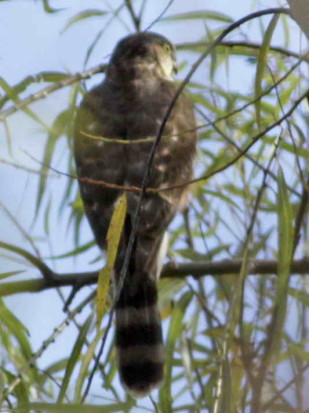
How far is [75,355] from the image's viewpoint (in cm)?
280

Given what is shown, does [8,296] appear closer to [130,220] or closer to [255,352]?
[130,220]

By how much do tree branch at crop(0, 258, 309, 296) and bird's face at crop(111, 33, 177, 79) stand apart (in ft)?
4.35

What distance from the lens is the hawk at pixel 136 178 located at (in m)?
3.43

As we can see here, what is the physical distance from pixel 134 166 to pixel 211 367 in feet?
3.07

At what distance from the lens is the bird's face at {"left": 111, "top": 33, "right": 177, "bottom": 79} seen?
4.64 m

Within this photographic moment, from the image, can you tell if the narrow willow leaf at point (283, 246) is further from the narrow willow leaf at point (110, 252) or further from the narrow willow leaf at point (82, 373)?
the narrow willow leaf at point (82, 373)

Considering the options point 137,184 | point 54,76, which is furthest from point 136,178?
point 54,76

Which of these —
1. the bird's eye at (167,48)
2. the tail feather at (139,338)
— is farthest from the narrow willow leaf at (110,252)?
the bird's eye at (167,48)

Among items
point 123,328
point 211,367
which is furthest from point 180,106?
point 211,367

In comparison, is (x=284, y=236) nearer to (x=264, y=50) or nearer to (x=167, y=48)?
(x=264, y=50)

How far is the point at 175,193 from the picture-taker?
12.2 feet

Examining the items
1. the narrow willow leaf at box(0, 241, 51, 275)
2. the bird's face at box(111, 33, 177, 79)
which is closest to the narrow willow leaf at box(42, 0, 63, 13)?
the narrow willow leaf at box(0, 241, 51, 275)

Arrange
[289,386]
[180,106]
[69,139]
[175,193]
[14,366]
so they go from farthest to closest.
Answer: [180,106] < [175,193] < [69,139] < [14,366] < [289,386]

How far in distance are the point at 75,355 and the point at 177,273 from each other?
83 cm
